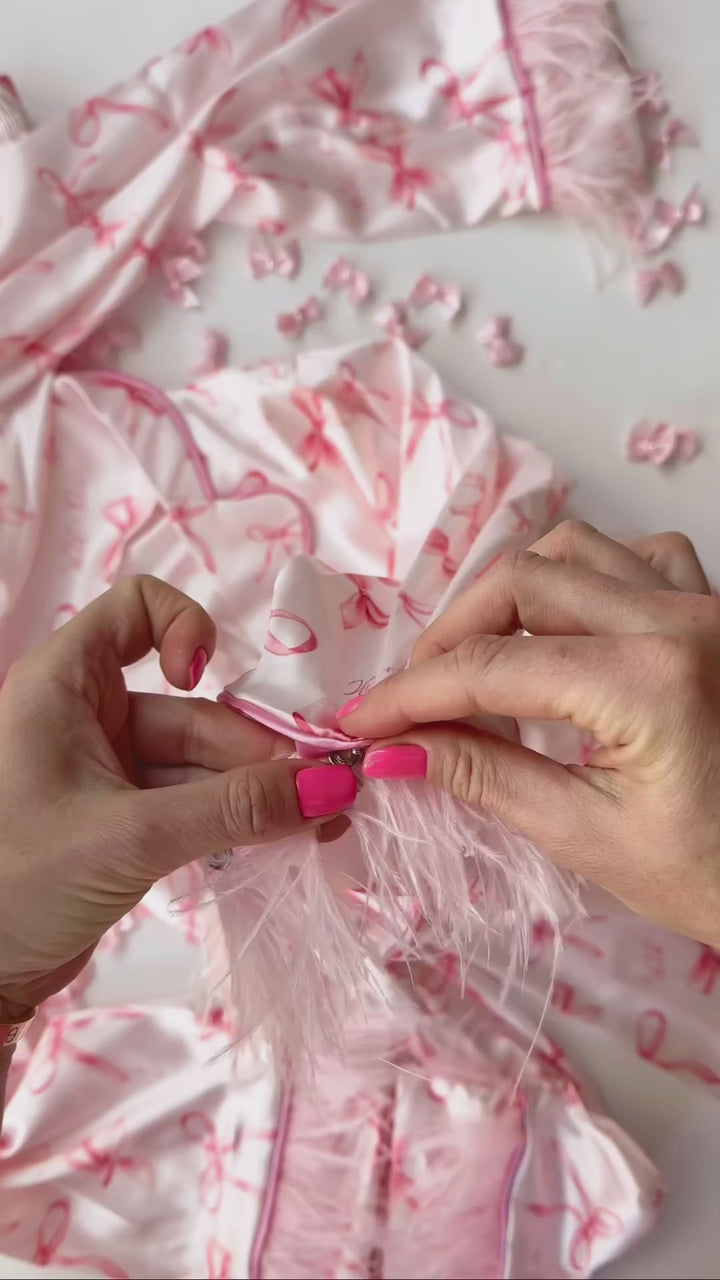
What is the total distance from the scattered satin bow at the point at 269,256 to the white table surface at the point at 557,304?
0.01m

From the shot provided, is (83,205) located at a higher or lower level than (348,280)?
higher

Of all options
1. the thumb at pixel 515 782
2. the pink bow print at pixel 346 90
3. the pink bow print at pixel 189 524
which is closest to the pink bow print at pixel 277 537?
the pink bow print at pixel 189 524

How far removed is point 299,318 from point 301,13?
13.1 inches

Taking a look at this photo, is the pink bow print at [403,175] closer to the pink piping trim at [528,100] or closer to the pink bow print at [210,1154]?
the pink piping trim at [528,100]

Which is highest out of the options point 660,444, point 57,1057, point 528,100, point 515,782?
point 528,100

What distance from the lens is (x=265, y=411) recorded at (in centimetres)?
107

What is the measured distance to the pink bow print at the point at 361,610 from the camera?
0.87m

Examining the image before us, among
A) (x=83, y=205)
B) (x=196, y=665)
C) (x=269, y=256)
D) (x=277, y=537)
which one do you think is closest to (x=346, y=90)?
(x=269, y=256)

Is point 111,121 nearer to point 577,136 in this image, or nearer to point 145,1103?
point 577,136

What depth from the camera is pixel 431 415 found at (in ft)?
3.46

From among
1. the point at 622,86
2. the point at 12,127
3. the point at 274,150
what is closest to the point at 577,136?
the point at 622,86

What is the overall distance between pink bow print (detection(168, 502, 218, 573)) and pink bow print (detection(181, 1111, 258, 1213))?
22.1 inches

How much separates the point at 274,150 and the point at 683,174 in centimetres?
47

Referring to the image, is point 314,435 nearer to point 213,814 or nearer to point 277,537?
point 277,537
